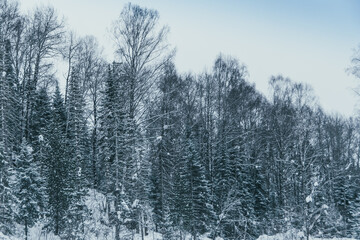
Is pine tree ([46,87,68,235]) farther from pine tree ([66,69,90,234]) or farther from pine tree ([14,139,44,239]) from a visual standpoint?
pine tree ([14,139,44,239])

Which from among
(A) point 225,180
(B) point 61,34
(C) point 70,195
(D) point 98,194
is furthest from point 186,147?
(B) point 61,34

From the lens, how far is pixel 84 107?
109 ft

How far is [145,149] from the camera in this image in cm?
1766

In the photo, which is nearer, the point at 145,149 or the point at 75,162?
the point at 145,149

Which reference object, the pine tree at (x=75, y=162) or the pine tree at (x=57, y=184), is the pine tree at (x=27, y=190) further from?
the pine tree at (x=75, y=162)

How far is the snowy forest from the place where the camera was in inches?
661

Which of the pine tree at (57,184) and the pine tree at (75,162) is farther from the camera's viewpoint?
the pine tree at (57,184)

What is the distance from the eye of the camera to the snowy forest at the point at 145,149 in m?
16.8

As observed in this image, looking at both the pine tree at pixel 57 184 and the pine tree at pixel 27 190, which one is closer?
the pine tree at pixel 27 190

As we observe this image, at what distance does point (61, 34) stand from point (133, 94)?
17.4m

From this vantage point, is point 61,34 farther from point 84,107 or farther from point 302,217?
point 302,217

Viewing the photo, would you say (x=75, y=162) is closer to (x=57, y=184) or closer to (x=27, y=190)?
(x=57, y=184)

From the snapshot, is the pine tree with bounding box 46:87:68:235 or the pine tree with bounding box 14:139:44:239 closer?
the pine tree with bounding box 14:139:44:239

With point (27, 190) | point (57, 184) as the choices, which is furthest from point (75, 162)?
point (27, 190)
